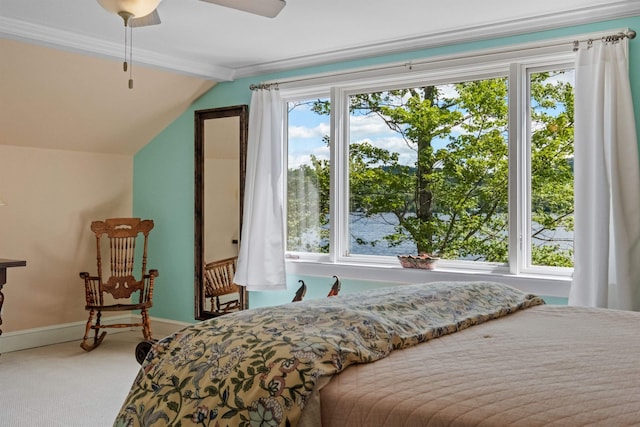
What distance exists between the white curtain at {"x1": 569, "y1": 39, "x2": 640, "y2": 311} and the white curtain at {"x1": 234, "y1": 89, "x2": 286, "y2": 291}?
83.9 inches

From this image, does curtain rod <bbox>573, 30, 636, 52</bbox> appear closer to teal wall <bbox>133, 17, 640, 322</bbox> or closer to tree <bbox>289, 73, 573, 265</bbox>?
tree <bbox>289, 73, 573, 265</bbox>

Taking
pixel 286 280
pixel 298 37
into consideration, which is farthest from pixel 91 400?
pixel 298 37

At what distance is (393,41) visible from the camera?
171 inches

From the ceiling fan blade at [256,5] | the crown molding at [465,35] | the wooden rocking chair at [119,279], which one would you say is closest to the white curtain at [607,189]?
the crown molding at [465,35]

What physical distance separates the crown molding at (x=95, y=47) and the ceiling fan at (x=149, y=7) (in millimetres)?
1314

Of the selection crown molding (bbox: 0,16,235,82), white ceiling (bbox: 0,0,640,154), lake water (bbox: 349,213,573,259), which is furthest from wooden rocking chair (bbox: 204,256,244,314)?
crown molding (bbox: 0,16,235,82)

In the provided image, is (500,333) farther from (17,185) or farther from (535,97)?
(17,185)

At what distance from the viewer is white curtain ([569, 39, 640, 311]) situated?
3.48 metres

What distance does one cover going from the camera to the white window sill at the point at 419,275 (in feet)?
12.6

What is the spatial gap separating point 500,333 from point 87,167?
4.54 metres

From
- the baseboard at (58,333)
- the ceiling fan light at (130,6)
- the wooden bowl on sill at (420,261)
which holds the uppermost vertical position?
the ceiling fan light at (130,6)

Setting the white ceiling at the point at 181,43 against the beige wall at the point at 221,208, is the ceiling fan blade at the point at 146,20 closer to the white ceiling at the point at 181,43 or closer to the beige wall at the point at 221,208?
the white ceiling at the point at 181,43

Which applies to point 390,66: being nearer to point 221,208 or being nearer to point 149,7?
point 221,208

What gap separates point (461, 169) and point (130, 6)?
2502 millimetres
